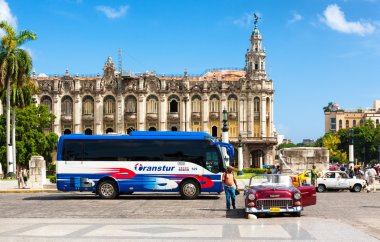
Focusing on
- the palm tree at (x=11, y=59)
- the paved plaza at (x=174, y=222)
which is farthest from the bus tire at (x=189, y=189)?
the palm tree at (x=11, y=59)

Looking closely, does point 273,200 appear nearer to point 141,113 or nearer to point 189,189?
point 189,189

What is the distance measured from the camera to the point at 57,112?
92.6 meters

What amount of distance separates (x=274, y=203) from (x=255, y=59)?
77688mm

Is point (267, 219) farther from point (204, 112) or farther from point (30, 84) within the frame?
point (204, 112)

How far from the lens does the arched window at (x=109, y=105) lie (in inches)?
3691

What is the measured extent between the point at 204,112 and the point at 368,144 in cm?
4603

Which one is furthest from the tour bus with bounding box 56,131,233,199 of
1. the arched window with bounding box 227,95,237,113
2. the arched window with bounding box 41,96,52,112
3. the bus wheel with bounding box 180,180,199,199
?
the arched window with bounding box 41,96,52,112

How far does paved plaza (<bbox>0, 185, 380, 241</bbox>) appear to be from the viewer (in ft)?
46.0

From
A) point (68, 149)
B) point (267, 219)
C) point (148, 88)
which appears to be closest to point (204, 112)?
point (148, 88)

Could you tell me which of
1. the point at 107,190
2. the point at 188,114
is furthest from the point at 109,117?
the point at 107,190

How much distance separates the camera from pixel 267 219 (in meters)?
18.4

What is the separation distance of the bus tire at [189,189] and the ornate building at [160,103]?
64144 millimetres

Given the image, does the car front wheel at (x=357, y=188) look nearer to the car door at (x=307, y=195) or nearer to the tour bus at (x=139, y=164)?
the tour bus at (x=139, y=164)

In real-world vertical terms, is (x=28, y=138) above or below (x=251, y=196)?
above
